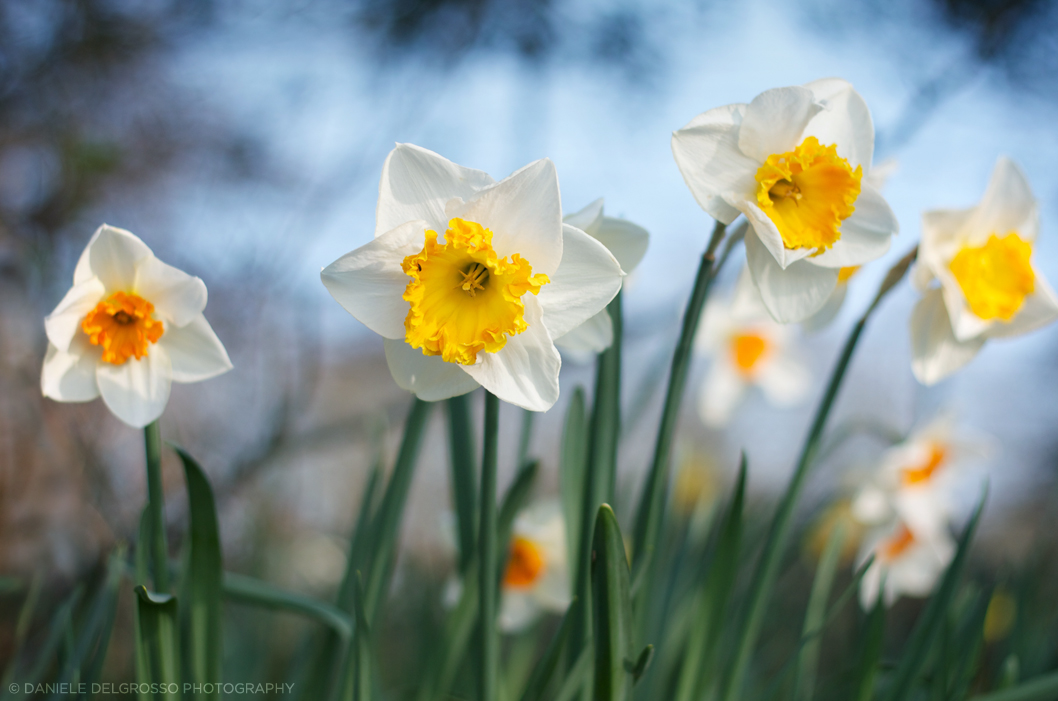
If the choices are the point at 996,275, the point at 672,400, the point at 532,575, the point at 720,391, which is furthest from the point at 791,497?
the point at 720,391

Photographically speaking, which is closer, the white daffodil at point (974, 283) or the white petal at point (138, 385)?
the white petal at point (138, 385)

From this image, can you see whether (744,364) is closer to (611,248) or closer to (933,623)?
(933,623)

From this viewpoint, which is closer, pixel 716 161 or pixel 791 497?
pixel 716 161

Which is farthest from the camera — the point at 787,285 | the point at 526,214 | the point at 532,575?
the point at 532,575

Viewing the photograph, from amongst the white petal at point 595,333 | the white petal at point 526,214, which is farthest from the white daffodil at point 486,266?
the white petal at point 595,333

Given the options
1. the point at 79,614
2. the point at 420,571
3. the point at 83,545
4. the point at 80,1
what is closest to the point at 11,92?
the point at 80,1

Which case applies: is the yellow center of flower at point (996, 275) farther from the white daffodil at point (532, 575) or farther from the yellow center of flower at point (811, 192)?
the white daffodil at point (532, 575)

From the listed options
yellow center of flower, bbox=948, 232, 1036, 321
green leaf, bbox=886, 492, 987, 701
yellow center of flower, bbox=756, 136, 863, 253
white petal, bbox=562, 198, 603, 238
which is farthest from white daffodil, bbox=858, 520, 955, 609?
white petal, bbox=562, 198, 603, 238
